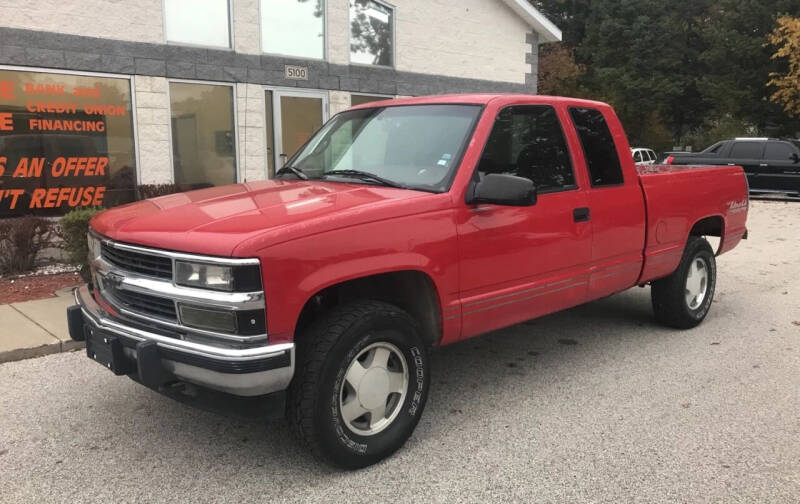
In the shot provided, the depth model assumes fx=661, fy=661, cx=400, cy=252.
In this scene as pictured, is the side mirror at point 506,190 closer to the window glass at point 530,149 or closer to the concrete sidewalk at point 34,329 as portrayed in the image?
the window glass at point 530,149

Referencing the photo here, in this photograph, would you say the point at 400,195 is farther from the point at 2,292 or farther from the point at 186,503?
the point at 2,292

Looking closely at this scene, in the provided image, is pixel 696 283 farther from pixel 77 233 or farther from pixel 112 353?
pixel 77 233

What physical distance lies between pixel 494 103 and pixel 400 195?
40.1 inches

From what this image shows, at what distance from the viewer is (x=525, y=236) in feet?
13.3

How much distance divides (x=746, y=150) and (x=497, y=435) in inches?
707

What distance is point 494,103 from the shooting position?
4.14 metres

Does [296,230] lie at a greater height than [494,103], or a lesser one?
lesser

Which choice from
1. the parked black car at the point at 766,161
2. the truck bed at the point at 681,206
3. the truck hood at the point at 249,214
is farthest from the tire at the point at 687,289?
the parked black car at the point at 766,161

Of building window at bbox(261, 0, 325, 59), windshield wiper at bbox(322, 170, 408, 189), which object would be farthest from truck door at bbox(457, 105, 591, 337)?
building window at bbox(261, 0, 325, 59)

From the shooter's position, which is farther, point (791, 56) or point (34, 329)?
point (791, 56)

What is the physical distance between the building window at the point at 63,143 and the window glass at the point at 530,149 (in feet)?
24.2

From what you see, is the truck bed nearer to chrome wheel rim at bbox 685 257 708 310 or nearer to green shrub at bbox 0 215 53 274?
chrome wheel rim at bbox 685 257 708 310

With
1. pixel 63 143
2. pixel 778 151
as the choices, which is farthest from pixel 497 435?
pixel 778 151

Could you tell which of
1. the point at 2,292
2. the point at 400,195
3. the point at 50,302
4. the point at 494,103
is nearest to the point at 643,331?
the point at 494,103
